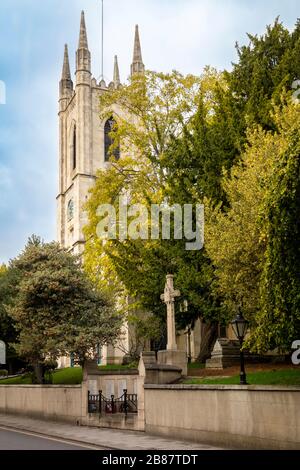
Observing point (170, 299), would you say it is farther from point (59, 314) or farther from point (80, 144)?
point (80, 144)

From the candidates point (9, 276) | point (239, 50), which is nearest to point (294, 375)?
point (239, 50)

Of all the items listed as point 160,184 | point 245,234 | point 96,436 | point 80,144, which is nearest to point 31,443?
point 96,436

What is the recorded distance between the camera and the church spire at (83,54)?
70556 mm

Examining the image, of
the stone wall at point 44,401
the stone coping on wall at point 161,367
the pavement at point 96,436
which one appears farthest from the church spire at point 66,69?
the stone coping on wall at point 161,367

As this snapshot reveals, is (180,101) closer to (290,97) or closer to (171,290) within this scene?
(290,97)

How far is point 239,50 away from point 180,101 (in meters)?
7.65

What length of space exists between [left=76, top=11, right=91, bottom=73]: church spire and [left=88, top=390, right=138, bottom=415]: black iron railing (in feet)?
173

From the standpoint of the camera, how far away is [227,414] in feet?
53.2

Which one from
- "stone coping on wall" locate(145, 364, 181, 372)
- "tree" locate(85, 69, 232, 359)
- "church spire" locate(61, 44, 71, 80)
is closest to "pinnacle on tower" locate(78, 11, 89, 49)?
"church spire" locate(61, 44, 71, 80)

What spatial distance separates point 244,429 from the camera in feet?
50.9

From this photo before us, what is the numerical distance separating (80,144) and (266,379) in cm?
5204

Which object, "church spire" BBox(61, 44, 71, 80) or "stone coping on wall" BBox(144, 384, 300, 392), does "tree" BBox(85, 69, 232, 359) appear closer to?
"stone coping on wall" BBox(144, 384, 300, 392)

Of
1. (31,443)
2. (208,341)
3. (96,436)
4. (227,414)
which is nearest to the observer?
(227,414)

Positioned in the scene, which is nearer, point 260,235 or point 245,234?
point 260,235
